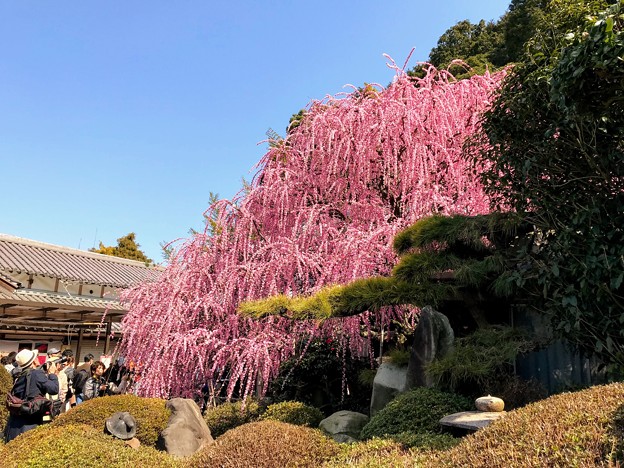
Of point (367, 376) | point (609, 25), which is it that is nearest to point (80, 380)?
point (367, 376)

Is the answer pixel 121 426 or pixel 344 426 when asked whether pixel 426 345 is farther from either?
pixel 121 426

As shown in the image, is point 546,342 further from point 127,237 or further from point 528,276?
point 127,237

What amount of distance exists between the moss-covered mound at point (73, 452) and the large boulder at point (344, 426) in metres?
1.93

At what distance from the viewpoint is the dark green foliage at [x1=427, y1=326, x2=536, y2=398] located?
521 centimetres

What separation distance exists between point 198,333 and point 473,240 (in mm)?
4338

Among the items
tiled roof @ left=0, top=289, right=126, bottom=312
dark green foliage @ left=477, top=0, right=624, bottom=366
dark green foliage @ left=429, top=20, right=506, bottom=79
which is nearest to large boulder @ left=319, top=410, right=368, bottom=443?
dark green foliage @ left=477, top=0, right=624, bottom=366

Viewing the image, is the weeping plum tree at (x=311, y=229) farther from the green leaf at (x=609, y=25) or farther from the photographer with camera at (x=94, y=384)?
the green leaf at (x=609, y=25)

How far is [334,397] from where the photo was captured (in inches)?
342

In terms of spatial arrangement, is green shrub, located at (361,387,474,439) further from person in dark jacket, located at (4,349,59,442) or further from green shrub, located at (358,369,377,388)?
person in dark jacket, located at (4,349,59,442)

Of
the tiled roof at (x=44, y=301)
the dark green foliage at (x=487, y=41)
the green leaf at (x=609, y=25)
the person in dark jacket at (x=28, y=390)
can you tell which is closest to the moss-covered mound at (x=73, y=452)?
the person in dark jacket at (x=28, y=390)

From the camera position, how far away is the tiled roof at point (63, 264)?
17.9 metres

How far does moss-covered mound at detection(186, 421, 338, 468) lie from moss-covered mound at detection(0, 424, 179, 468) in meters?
0.55

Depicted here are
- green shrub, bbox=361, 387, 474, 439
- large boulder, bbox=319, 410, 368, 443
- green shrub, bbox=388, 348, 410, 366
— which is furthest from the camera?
green shrub, bbox=388, 348, 410, 366

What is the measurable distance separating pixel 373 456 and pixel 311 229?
14.4ft
